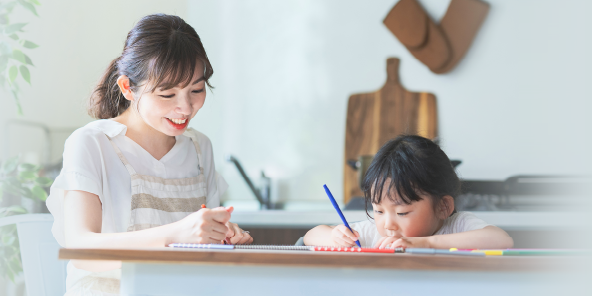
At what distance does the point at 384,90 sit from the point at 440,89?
0.30 m

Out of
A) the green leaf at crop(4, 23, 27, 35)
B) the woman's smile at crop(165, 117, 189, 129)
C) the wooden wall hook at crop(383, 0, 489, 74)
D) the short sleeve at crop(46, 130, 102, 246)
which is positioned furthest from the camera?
the wooden wall hook at crop(383, 0, 489, 74)

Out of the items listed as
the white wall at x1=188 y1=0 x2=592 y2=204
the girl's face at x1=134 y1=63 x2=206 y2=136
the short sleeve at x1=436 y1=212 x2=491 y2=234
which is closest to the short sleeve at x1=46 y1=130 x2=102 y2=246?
the girl's face at x1=134 y1=63 x2=206 y2=136

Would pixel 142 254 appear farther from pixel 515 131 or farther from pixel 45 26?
pixel 515 131

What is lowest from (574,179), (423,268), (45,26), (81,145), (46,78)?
(574,179)

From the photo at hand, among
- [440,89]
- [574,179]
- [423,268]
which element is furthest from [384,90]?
[423,268]

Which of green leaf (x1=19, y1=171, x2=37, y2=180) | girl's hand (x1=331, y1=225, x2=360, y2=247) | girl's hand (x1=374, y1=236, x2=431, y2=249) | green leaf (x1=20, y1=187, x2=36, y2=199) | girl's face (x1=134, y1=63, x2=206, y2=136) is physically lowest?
green leaf (x1=20, y1=187, x2=36, y2=199)

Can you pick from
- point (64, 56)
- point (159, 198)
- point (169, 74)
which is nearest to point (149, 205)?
point (159, 198)

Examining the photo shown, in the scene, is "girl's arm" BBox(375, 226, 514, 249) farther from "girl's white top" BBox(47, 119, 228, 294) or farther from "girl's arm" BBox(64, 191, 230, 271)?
"girl's white top" BBox(47, 119, 228, 294)

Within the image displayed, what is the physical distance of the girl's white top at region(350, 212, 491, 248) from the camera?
46.6 inches

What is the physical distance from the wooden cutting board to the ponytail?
1.51 meters

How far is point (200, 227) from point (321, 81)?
2.05m

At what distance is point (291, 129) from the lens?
9.36ft

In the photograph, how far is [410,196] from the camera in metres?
1.17

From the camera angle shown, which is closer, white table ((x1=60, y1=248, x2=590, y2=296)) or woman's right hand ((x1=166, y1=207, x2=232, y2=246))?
white table ((x1=60, y1=248, x2=590, y2=296))
